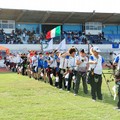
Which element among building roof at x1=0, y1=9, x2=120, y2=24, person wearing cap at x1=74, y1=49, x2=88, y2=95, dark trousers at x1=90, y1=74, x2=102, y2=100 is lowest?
dark trousers at x1=90, y1=74, x2=102, y2=100

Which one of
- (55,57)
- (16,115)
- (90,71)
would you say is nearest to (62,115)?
(16,115)

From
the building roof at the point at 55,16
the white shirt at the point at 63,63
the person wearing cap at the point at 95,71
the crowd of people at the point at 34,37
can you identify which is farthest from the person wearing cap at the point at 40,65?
the building roof at the point at 55,16

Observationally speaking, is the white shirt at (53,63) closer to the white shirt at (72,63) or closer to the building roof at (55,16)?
the white shirt at (72,63)

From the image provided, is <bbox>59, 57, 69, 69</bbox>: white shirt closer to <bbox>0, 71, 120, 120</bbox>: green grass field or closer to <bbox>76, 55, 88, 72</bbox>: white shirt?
<bbox>76, 55, 88, 72</bbox>: white shirt

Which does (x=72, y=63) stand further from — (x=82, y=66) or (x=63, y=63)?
(x=82, y=66)

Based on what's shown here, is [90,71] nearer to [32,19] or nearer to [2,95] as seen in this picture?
[2,95]

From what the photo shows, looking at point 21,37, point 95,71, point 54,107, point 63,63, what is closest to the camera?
point 54,107

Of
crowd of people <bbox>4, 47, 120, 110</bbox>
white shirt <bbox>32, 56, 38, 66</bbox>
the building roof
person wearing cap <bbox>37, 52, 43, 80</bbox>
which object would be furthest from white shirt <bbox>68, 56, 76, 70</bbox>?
the building roof

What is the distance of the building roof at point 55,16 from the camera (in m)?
48.8

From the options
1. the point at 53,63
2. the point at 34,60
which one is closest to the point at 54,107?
the point at 53,63

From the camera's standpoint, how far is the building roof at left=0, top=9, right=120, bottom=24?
160 ft

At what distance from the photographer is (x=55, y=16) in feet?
167

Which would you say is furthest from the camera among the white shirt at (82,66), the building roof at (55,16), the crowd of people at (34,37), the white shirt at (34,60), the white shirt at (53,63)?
the building roof at (55,16)

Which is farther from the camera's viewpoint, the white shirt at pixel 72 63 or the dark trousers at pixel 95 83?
the white shirt at pixel 72 63
